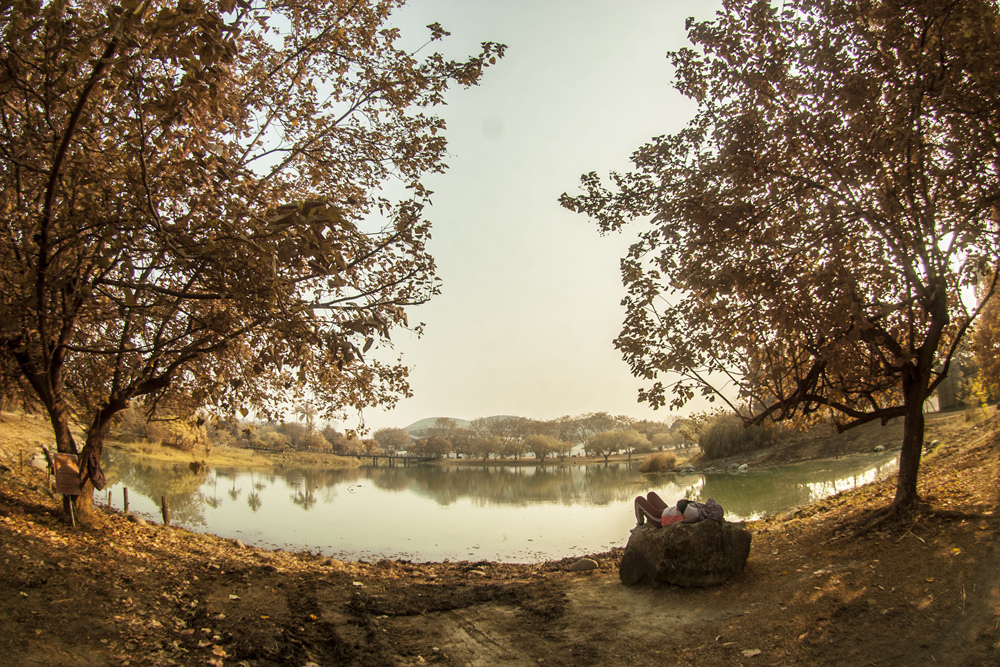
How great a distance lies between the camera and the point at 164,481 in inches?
1093

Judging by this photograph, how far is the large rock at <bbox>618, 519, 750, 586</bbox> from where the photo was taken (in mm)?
6387

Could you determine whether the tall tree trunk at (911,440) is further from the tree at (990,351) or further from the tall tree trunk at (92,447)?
the tall tree trunk at (92,447)

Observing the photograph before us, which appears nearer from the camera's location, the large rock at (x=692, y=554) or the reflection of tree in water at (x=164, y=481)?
the large rock at (x=692, y=554)

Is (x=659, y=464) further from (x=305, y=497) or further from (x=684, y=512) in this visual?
(x=684, y=512)

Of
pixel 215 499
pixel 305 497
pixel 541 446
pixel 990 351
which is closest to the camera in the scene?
pixel 990 351

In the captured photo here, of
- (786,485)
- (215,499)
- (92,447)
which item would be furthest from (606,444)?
(92,447)

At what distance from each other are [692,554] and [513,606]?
239 cm

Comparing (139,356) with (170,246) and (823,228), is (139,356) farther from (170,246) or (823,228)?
(823,228)

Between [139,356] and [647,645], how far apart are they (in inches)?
329

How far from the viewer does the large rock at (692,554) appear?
21.0 feet

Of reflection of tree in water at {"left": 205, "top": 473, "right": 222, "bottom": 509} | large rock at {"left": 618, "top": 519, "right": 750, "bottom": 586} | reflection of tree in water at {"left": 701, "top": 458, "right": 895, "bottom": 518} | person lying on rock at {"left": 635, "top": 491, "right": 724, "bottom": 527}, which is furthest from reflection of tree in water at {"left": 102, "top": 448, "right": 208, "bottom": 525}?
reflection of tree in water at {"left": 701, "top": 458, "right": 895, "bottom": 518}

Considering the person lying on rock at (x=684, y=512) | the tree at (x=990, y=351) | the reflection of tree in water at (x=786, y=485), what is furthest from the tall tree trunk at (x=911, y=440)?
the reflection of tree in water at (x=786, y=485)

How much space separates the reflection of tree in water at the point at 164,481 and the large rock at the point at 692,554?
15.6 meters

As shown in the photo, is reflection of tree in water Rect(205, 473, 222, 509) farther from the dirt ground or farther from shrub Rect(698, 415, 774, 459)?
shrub Rect(698, 415, 774, 459)
